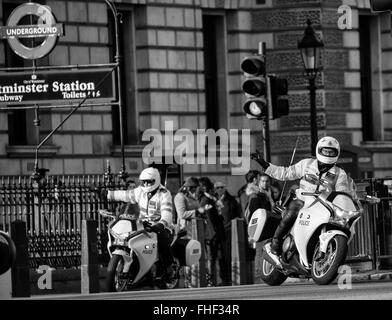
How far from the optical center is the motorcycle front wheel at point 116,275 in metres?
22.5

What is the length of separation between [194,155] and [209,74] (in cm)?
251

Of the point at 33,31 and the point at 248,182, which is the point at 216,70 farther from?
the point at 33,31

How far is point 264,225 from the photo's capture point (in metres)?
21.9

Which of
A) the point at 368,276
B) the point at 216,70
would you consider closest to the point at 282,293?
the point at 368,276

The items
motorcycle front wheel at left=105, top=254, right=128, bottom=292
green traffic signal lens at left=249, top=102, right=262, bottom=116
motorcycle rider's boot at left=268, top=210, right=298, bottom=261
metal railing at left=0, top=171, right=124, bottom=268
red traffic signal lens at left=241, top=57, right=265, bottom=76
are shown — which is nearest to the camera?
motorcycle rider's boot at left=268, top=210, right=298, bottom=261

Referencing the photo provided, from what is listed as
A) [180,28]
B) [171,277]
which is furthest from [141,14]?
[171,277]

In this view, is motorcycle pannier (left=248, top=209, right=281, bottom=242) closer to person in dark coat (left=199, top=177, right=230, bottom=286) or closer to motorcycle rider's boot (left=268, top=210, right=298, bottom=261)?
motorcycle rider's boot (left=268, top=210, right=298, bottom=261)

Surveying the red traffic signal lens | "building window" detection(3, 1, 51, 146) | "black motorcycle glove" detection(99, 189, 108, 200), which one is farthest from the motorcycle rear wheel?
"building window" detection(3, 1, 51, 146)

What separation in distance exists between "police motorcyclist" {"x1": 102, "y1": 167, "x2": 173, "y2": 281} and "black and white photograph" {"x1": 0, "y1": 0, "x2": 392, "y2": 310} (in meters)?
0.02

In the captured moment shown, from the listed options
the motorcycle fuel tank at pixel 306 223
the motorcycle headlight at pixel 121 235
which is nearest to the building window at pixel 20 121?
the motorcycle headlight at pixel 121 235

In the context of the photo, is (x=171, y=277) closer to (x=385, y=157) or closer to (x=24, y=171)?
(x=24, y=171)

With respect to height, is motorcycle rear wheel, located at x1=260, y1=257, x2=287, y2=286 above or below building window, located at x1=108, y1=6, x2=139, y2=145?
below

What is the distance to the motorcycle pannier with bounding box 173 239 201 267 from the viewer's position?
23531 mm
